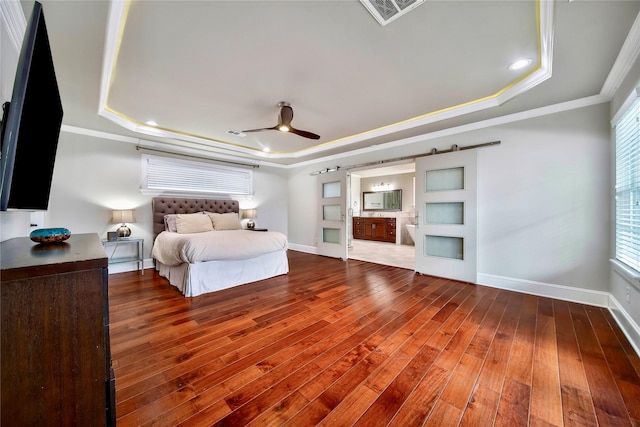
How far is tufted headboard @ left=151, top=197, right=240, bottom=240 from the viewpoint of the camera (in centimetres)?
434

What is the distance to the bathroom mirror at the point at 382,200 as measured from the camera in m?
8.13

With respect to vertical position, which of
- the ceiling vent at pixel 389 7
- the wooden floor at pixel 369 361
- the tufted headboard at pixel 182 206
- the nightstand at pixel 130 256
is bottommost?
the wooden floor at pixel 369 361

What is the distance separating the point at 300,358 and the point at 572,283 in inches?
131

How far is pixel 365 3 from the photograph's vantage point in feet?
5.22

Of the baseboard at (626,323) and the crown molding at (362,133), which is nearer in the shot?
the crown molding at (362,133)

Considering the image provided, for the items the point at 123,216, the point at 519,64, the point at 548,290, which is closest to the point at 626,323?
the point at 548,290

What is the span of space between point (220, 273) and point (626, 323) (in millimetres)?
4218

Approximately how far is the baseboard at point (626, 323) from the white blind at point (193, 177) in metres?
5.98

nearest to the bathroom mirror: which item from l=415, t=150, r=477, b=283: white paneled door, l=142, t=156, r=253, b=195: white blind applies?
l=415, t=150, r=477, b=283: white paneled door

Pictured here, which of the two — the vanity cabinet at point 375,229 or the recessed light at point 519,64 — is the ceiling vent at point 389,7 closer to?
the recessed light at point 519,64

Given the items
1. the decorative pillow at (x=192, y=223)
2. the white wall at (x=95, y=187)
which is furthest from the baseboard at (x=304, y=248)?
the white wall at (x=95, y=187)

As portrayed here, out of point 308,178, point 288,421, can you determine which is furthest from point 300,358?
point 308,178

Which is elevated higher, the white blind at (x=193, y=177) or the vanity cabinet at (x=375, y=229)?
the white blind at (x=193, y=177)

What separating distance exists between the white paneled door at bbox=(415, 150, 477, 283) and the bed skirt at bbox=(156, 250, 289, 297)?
2.45 m
